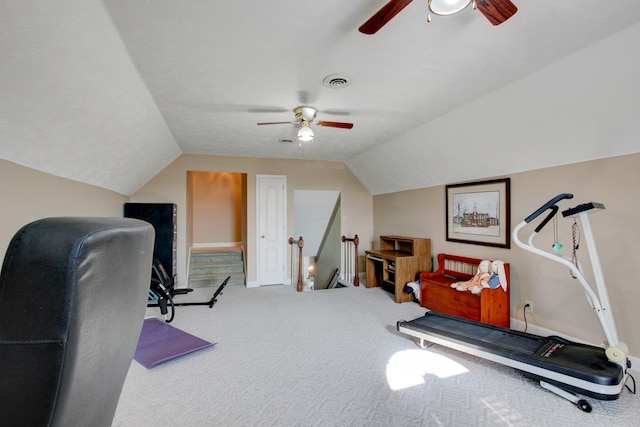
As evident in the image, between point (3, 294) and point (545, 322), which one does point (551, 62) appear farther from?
point (3, 294)

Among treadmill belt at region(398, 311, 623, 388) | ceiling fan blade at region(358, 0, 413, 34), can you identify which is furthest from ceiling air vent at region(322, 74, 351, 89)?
treadmill belt at region(398, 311, 623, 388)

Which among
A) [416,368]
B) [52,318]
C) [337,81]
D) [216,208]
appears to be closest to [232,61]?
[337,81]

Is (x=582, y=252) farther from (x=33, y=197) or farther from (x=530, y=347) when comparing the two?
(x=33, y=197)

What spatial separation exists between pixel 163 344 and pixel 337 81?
3.07m

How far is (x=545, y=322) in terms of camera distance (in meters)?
3.17

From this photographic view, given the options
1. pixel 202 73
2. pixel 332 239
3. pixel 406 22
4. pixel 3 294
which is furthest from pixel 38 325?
pixel 332 239

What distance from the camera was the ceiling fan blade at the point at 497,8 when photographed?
1393 millimetres

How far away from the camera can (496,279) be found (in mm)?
3385

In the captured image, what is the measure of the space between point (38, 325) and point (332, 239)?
21.5 feet

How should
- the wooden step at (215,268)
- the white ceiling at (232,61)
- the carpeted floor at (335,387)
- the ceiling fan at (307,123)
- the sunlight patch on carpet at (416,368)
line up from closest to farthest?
the white ceiling at (232,61), the carpeted floor at (335,387), the sunlight patch on carpet at (416,368), the ceiling fan at (307,123), the wooden step at (215,268)

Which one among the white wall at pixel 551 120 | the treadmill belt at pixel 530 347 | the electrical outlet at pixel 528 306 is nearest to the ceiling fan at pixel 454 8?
the white wall at pixel 551 120

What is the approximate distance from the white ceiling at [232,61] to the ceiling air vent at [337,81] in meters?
0.06

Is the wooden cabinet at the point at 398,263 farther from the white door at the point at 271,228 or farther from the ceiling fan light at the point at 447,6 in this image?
the ceiling fan light at the point at 447,6

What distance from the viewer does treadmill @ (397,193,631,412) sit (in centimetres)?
206
